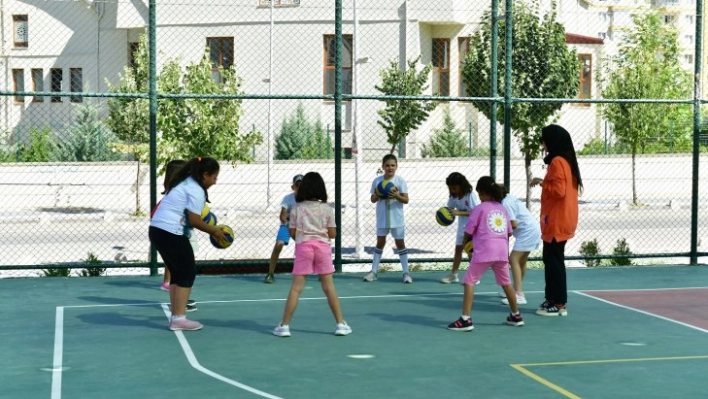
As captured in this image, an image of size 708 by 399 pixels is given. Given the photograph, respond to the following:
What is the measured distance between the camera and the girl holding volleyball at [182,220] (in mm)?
10500

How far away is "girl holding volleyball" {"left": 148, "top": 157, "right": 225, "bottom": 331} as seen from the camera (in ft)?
34.4

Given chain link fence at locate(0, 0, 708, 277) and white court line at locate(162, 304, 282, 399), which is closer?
white court line at locate(162, 304, 282, 399)

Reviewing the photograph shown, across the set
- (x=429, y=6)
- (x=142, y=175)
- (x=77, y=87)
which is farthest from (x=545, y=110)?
(x=77, y=87)

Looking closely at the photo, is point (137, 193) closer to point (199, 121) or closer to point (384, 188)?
point (199, 121)

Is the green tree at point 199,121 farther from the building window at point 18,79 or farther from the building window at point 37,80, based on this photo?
the building window at point 18,79

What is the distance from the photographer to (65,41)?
3494 centimetres

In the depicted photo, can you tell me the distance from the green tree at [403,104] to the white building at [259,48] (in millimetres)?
834

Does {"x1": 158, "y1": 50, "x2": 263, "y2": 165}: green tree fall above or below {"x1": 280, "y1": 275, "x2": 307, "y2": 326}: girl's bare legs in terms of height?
above

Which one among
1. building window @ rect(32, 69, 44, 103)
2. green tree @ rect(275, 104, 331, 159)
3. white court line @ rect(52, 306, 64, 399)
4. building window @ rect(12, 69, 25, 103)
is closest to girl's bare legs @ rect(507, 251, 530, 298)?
white court line @ rect(52, 306, 64, 399)

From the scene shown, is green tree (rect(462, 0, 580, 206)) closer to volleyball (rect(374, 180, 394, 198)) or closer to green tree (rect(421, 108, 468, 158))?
green tree (rect(421, 108, 468, 158))

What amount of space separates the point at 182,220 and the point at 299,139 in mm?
19802

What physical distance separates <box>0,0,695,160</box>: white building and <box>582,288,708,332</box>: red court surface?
1517 centimetres

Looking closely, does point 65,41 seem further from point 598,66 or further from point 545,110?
point 598,66

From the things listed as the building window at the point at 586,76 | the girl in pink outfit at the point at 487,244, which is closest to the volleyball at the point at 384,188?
the girl in pink outfit at the point at 487,244
